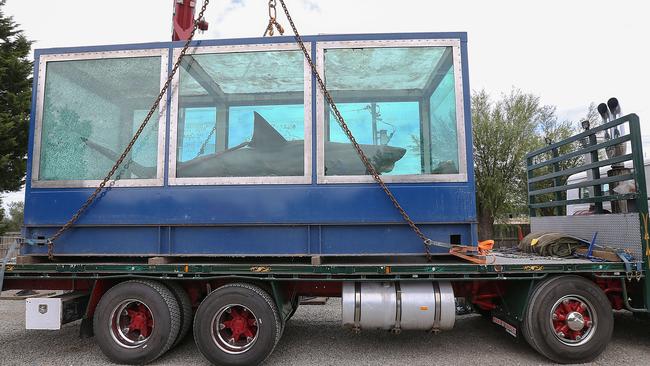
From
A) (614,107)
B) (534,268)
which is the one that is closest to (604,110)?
(614,107)

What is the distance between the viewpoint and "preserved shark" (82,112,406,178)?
186 inches

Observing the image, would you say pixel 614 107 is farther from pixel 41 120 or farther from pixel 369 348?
pixel 41 120

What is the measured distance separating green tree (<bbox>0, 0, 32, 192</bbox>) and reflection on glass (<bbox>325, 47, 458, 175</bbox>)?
45.0 feet

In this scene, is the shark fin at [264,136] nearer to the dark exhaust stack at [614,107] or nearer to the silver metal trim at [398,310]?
the silver metal trim at [398,310]

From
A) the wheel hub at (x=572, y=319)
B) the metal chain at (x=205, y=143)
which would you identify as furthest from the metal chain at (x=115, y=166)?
the wheel hub at (x=572, y=319)

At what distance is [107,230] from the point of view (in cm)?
485

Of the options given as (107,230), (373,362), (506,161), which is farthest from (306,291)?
(506,161)

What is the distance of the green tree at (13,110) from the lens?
13836 mm

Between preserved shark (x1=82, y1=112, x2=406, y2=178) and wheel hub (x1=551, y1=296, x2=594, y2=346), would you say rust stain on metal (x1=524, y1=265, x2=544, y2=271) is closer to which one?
wheel hub (x1=551, y1=296, x2=594, y2=346)

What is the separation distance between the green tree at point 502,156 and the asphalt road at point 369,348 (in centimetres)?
1415

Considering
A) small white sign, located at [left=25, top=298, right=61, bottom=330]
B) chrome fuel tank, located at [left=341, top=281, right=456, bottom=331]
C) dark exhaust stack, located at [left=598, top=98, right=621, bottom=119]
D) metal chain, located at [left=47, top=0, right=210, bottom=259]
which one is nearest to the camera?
chrome fuel tank, located at [left=341, top=281, right=456, bottom=331]

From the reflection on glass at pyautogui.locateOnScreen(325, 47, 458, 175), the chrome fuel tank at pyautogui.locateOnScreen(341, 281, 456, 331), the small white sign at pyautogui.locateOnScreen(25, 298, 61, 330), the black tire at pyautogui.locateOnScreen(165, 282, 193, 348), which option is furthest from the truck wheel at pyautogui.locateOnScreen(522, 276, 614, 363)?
the small white sign at pyautogui.locateOnScreen(25, 298, 61, 330)

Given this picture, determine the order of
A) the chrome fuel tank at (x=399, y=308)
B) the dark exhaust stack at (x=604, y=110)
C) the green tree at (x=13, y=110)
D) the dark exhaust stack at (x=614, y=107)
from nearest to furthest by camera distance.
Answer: the chrome fuel tank at (x=399, y=308) < the dark exhaust stack at (x=614, y=107) < the dark exhaust stack at (x=604, y=110) < the green tree at (x=13, y=110)

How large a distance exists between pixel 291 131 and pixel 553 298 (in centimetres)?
352
